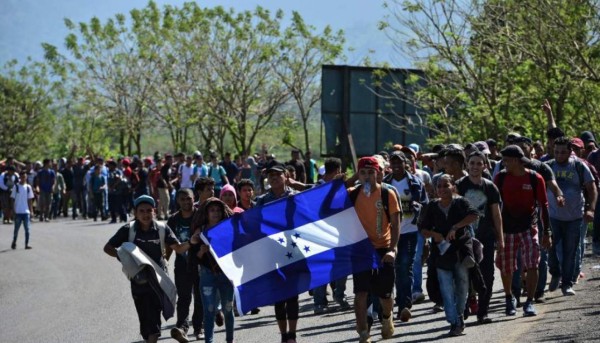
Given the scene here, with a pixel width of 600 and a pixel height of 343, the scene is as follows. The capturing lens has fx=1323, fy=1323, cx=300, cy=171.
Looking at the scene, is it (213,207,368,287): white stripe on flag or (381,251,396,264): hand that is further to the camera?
(213,207,368,287): white stripe on flag

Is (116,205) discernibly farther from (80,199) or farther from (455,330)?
(455,330)

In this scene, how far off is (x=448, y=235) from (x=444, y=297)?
1.93 feet

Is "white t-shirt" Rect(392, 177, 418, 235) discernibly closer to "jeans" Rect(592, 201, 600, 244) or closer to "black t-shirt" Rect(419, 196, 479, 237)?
"black t-shirt" Rect(419, 196, 479, 237)

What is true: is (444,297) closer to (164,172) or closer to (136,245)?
(136,245)

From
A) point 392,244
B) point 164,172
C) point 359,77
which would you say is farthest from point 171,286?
point 164,172

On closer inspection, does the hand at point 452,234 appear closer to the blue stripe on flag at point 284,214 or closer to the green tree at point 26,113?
the blue stripe on flag at point 284,214

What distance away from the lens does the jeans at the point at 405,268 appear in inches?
541

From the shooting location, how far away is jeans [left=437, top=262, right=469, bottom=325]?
40.6 ft

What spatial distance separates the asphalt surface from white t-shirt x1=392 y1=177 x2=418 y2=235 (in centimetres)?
96

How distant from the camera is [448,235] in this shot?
12344 millimetres

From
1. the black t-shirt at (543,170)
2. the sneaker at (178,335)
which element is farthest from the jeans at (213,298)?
the black t-shirt at (543,170)

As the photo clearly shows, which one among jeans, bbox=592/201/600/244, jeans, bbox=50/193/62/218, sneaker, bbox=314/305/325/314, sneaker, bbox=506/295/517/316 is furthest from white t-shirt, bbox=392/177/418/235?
jeans, bbox=50/193/62/218

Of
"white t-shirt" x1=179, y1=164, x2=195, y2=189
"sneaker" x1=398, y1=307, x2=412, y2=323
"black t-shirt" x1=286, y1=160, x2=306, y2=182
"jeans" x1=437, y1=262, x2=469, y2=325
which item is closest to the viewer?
"jeans" x1=437, y1=262, x2=469, y2=325

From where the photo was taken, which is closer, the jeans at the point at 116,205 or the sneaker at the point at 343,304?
the sneaker at the point at 343,304
